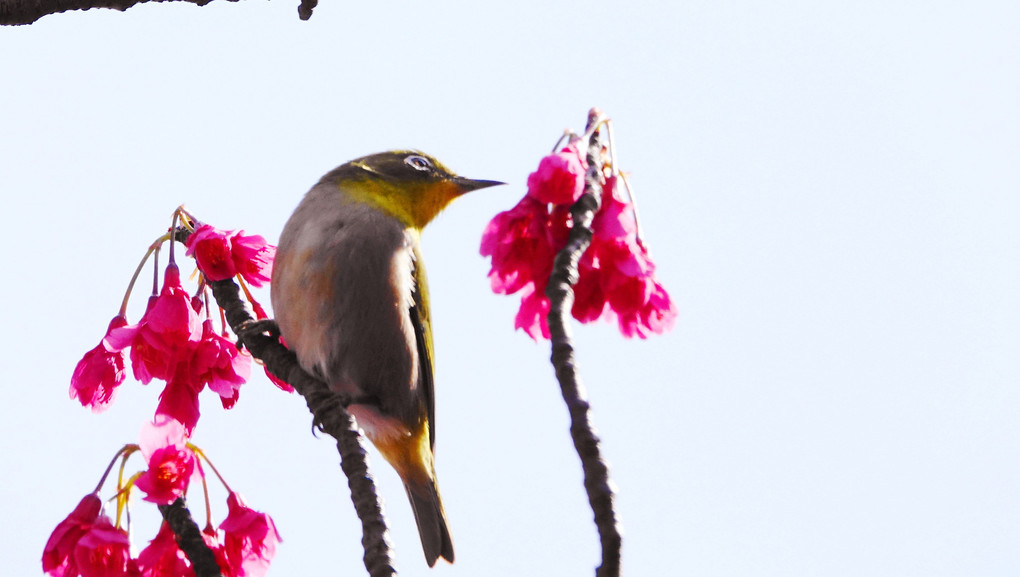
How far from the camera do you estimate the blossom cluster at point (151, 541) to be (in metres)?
2.86

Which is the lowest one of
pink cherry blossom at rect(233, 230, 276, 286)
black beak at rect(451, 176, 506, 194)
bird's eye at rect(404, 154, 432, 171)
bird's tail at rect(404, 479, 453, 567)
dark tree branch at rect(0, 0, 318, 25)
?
bird's tail at rect(404, 479, 453, 567)

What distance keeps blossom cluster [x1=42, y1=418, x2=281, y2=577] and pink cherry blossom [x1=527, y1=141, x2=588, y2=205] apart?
131 cm

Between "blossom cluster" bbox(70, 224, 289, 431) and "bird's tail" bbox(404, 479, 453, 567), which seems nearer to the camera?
"blossom cluster" bbox(70, 224, 289, 431)

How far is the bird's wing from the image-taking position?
199 inches

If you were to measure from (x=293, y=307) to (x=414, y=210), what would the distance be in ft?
3.35

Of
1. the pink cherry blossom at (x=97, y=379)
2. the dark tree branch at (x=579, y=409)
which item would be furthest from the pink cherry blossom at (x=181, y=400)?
the dark tree branch at (x=579, y=409)

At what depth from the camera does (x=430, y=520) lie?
5.09 meters

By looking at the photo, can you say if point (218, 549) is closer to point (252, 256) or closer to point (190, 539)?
point (190, 539)

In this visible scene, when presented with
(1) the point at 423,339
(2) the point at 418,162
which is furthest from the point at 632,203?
(2) the point at 418,162

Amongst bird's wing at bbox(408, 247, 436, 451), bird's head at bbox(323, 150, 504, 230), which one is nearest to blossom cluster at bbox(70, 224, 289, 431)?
bird's wing at bbox(408, 247, 436, 451)

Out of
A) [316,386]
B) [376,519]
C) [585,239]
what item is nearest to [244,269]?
[316,386]

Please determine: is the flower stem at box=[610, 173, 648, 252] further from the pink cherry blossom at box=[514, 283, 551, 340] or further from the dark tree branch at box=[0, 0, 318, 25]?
the dark tree branch at box=[0, 0, 318, 25]

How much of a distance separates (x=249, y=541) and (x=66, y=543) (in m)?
0.53

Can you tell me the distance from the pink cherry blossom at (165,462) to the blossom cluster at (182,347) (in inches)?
21.0
